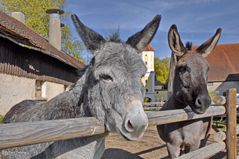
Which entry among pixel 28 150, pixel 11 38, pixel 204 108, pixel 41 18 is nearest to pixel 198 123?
pixel 204 108

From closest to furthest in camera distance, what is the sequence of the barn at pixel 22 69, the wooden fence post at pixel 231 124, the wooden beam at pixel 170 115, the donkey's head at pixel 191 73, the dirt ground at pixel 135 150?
the wooden beam at pixel 170 115
the donkey's head at pixel 191 73
the wooden fence post at pixel 231 124
the dirt ground at pixel 135 150
the barn at pixel 22 69

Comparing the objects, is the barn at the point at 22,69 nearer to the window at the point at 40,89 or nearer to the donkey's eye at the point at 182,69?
the window at the point at 40,89

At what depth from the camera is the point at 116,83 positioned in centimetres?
172

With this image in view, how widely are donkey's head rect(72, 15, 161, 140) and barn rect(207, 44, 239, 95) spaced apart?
28.8 m

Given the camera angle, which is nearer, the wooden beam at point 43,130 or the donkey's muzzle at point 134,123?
the wooden beam at point 43,130

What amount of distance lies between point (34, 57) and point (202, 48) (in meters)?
9.68

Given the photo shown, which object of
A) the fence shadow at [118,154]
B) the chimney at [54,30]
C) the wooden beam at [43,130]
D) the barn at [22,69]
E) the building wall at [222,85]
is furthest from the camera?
the building wall at [222,85]

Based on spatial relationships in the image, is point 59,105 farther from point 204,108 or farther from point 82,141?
point 204,108

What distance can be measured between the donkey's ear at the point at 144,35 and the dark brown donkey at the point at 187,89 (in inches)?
43.1

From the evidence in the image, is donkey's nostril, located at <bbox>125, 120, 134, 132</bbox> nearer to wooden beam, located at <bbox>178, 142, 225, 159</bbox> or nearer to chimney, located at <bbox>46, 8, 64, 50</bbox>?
wooden beam, located at <bbox>178, 142, 225, 159</bbox>

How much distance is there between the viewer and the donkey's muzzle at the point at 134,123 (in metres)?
1.51

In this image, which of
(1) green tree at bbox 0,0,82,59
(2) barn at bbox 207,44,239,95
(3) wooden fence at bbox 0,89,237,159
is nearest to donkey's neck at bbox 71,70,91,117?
(3) wooden fence at bbox 0,89,237,159

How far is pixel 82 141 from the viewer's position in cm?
192

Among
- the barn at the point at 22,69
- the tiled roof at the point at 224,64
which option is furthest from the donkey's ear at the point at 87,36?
the tiled roof at the point at 224,64
